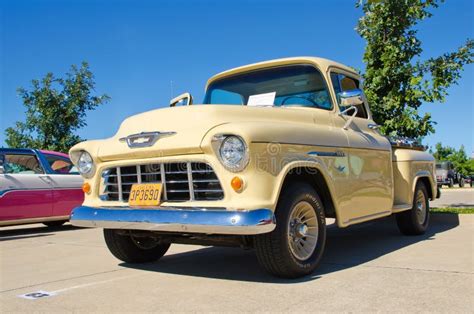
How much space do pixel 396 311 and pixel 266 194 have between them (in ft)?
3.88

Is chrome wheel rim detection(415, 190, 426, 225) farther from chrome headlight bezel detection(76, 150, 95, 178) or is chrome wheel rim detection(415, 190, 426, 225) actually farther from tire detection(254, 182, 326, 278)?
chrome headlight bezel detection(76, 150, 95, 178)

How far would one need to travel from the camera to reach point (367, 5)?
9195 millimetres

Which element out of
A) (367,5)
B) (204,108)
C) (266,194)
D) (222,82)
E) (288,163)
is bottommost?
(266,194)

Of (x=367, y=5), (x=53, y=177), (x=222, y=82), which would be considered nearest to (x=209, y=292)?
(x=222, y=82)

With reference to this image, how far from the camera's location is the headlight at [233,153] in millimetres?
3539

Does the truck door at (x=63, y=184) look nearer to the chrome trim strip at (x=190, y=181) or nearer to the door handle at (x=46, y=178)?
the door handle at (x=46, y=178)

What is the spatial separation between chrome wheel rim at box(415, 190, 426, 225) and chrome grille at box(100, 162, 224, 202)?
3895 mm

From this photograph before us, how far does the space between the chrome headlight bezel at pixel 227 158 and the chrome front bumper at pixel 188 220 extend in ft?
1.11

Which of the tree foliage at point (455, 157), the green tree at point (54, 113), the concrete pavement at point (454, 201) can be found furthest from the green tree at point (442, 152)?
the green tree at point (54, 113)

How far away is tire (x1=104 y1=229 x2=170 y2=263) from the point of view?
4.68 m

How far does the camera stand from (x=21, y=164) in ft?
27.0

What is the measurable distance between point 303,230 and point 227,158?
96cm

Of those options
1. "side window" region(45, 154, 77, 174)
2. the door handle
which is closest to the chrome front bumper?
the door handle

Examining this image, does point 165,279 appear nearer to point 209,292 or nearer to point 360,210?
point 209,292
